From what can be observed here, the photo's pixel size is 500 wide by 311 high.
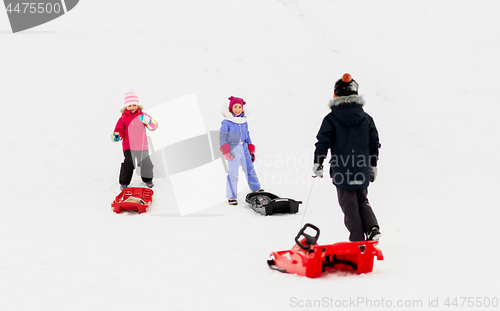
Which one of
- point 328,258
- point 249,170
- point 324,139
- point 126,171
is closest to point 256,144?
point 249,170

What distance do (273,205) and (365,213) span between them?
6.55 feet

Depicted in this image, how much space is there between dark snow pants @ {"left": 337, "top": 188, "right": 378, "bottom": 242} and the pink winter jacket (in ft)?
12.6

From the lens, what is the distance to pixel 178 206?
7215 millimetres

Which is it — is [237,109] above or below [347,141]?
above

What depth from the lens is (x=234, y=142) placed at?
7426 millimetres

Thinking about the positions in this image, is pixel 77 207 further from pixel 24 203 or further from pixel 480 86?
pixel 480 86

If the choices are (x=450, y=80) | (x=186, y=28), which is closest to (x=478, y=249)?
(x=450, y=80)

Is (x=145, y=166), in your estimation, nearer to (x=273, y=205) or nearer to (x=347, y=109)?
(x=273, y=205)

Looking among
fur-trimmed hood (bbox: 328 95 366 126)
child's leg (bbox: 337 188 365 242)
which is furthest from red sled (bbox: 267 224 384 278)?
fur-trimmed hood (bbox: 328 95 366 126)

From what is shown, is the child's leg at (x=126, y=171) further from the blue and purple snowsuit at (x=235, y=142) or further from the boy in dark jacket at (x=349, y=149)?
the boy in dark jacket at (x=349, y=149)

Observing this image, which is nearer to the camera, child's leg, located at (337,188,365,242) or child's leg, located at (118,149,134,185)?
child's leg, located at (337,188,365,242)

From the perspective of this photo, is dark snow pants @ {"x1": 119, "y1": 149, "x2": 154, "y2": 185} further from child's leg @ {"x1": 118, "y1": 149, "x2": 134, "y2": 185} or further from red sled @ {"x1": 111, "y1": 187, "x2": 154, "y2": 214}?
red sled @ {"x1": 111, "y1": 187, "x2": 154, "y2": 214}

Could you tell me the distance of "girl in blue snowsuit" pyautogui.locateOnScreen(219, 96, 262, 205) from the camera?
734cm

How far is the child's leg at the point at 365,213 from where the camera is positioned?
16.3 ft
